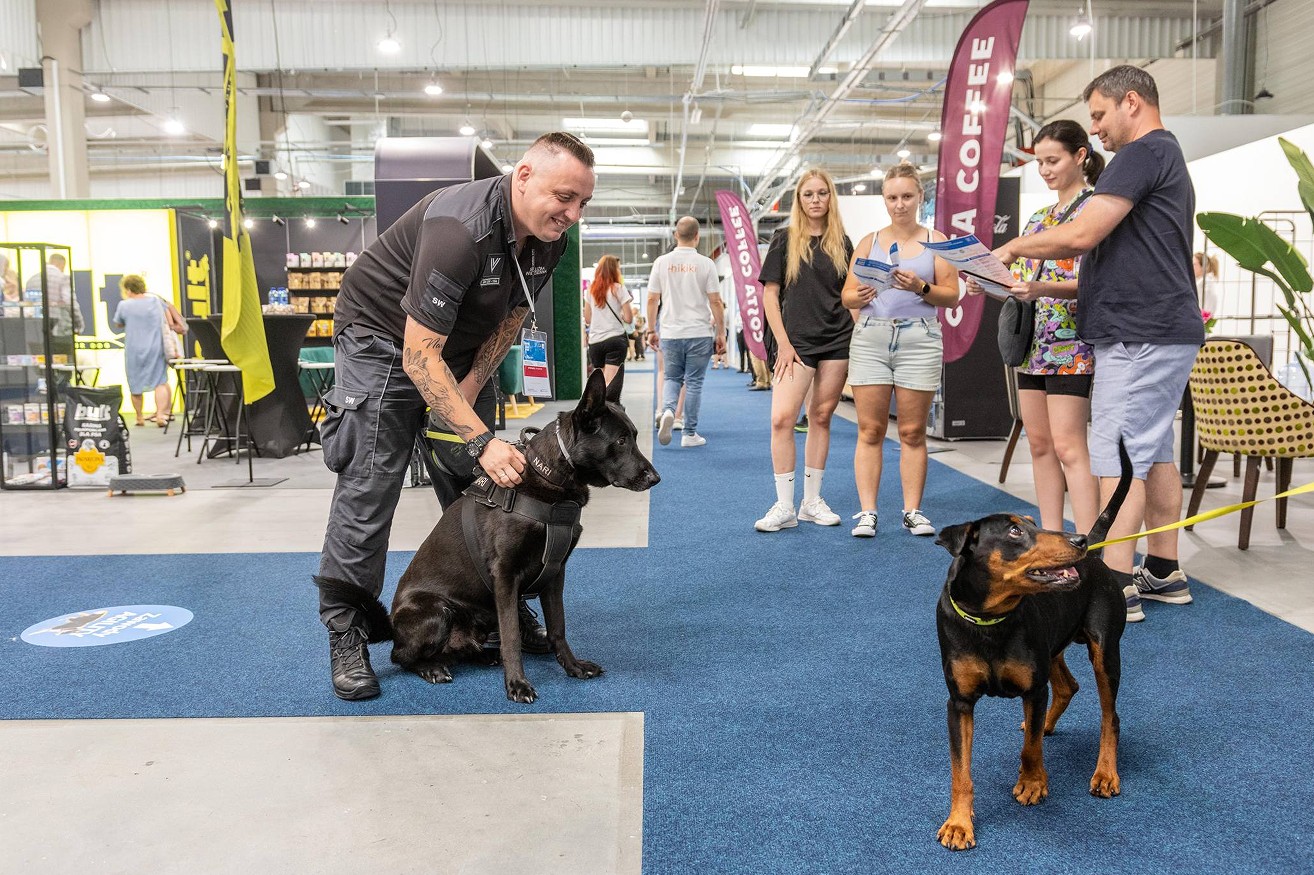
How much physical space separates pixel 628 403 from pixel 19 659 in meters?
9.17

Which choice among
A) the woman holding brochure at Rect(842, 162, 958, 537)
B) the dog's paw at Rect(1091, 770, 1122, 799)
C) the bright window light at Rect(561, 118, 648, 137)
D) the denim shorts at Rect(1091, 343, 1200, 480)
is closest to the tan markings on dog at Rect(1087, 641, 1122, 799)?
the dog's paw at Rect(1091, 770, 1122, 799)

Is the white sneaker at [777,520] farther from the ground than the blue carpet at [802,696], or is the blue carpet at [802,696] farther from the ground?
the white sneaker at [777,520]

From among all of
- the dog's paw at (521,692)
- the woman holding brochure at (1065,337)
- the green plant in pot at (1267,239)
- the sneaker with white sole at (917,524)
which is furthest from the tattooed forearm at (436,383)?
the sneaker with white sole at (917,524)

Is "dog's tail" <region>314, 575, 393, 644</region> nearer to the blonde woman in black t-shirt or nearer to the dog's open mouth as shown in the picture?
the dog's open mouth

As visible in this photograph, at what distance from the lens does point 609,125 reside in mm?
17516

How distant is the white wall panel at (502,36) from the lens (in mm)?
11672

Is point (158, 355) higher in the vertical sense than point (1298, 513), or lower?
higher

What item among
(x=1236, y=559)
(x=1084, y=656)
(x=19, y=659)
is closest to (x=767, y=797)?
(x=1084, y=656)

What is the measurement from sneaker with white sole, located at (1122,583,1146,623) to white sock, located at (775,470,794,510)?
1.67 metres

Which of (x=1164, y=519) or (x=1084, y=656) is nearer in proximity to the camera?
(x=1084, y=656)

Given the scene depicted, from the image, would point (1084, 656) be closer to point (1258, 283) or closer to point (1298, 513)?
point (1298, 513)

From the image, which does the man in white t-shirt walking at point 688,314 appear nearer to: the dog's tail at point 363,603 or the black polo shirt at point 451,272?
the black polo shirt at point 451,272

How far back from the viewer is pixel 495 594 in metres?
2.36

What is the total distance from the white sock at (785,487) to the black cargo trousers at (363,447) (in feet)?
7.29
